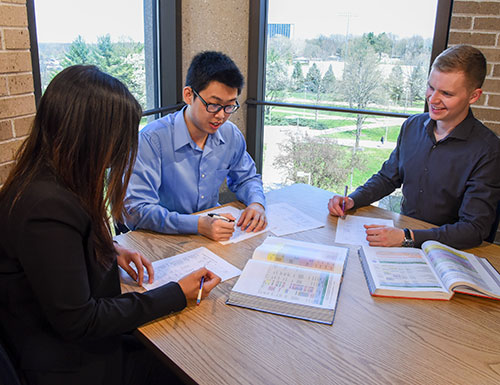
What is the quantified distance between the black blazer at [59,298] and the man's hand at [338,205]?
905mm

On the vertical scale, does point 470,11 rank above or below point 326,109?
above

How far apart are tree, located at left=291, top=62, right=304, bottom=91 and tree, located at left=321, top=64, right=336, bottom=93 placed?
0.57ft

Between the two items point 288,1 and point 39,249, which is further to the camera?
point 288,1

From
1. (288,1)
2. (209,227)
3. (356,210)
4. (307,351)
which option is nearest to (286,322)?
(307,351)

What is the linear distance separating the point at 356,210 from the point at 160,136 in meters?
0.92

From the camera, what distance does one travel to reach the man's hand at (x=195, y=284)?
3.84 ft

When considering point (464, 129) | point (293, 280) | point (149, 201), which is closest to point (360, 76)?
point (464, 129)

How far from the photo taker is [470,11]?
2484 millimetres

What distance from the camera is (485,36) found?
97.1 inches

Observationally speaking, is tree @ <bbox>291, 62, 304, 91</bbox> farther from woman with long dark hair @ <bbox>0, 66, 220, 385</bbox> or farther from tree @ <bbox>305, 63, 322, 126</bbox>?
woman with long dark hair @ <bbox>0, 66, 220, 385</bbox>

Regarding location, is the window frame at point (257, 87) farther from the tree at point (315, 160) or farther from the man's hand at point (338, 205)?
the man's hand at point (338, 205)

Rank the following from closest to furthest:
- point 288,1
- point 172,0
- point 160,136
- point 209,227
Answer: point 209,227, point 160,136, point 172,0, point 288,1

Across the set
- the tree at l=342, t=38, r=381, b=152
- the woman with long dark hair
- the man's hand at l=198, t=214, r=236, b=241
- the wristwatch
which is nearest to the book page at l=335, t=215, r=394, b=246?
the wristwatch

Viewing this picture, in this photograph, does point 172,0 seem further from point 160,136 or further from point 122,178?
point 122,178
